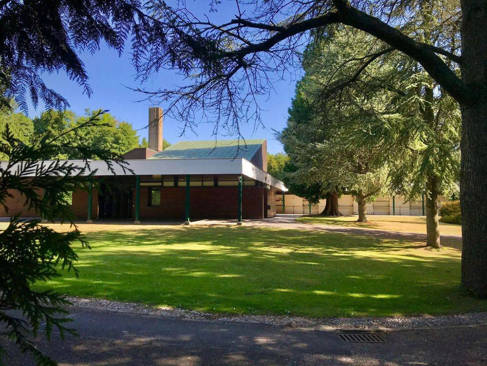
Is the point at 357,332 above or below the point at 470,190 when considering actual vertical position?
below

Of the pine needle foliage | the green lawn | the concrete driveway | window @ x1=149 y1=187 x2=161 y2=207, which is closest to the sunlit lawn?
the green lawn

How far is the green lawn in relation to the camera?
6.39 m

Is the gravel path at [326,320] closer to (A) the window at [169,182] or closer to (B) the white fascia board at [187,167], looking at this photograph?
(B) the white fascia board at [187,167]

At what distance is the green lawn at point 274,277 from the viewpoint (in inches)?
251

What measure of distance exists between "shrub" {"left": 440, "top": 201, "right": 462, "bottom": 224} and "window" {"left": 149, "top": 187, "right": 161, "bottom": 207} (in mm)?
25748

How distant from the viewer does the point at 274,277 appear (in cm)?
869

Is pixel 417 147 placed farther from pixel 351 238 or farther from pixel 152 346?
pixel 152 346

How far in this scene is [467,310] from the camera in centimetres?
612

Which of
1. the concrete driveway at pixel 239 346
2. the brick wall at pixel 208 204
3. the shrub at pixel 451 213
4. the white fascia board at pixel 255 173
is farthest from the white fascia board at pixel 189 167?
the shrub at pixel 451 213

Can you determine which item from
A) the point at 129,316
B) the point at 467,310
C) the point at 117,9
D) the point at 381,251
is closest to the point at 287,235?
the point at 381,251

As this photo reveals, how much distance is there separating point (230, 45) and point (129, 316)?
16.1 ft

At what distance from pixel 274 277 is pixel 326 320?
3.19m

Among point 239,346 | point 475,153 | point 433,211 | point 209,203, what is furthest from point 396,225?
point 239,346

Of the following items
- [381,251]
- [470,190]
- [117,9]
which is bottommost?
[381,251]
